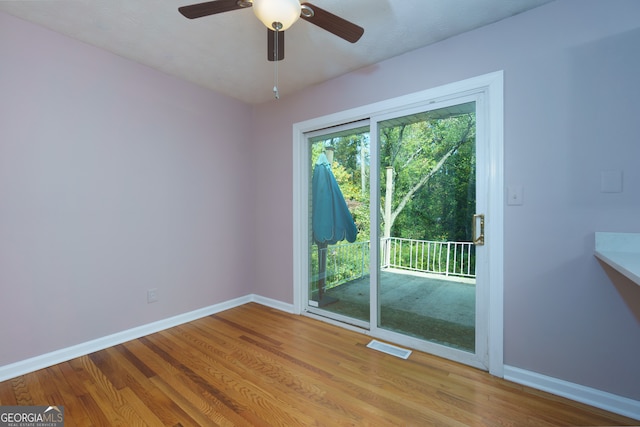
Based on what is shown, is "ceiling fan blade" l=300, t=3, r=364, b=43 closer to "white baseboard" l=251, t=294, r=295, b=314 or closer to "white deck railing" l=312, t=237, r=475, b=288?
"white deck railing" l=312, t=237, r=475, b=288

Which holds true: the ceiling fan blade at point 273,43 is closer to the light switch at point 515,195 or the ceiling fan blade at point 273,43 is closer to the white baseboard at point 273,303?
the light switch at point 515,195

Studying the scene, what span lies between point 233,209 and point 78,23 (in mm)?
2054

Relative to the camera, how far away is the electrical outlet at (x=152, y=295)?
2.68 m

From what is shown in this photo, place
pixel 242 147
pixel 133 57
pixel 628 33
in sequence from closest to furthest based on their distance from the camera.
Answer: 1. pixel 628 33
2. pixel 133 57
3. pixel 242 147

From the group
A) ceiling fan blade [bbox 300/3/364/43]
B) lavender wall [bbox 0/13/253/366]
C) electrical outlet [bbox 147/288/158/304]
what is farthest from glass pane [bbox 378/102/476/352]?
electrical outlet [bbox 147/288/158/304]

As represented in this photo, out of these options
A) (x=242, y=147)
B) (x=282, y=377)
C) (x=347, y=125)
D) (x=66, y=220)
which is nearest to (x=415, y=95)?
(x=347, y=125)

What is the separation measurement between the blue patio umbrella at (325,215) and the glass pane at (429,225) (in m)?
0.52

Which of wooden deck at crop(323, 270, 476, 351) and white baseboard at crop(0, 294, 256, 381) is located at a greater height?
wooden deck at crop(323, 270, 476, 351)

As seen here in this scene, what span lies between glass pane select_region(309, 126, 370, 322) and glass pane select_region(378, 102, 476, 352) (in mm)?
260

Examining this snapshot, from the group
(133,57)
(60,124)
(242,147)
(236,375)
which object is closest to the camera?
(236,375)

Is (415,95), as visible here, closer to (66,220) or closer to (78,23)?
(78,23)

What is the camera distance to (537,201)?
1.84 m

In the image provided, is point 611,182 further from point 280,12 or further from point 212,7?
point 212,7

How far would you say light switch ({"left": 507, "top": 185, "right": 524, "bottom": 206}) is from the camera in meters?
1.89
